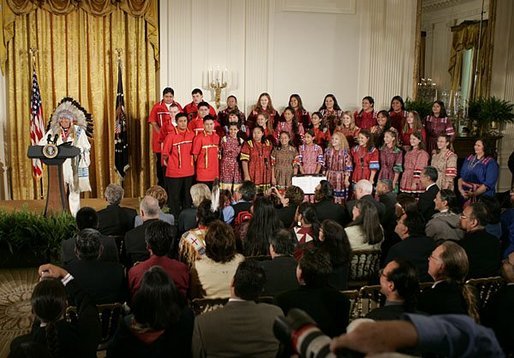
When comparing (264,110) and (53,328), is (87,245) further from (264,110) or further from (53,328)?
(264,110)

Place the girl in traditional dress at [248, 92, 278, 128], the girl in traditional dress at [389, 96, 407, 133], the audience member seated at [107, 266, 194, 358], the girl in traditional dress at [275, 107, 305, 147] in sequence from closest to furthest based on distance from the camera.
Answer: the audience member seated at [107, 266, 194, 358] → the girl in traditional dress at [275, 107, 305, 147] → the girl in traditional dress at [248, 92, 278, 128] → the girl in traditional dress at [389, 96, 407, 133]

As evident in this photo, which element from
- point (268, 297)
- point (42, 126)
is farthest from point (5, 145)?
point (268, 297)

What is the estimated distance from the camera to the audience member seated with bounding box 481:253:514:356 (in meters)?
3.05

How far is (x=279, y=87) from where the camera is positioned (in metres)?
9.74

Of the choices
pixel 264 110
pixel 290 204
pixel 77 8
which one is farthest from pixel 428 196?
pixel 77 8

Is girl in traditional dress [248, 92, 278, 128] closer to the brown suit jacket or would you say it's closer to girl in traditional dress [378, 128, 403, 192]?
girl in traditional dress [378, 128, 403, 192]

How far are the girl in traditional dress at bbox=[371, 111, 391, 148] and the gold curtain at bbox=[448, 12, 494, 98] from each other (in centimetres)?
319

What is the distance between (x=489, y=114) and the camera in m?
9.67

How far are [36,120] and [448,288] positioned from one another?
677 centimetres

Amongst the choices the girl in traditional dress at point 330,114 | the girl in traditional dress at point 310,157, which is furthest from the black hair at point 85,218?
the girl in traditional dress at point 330,114

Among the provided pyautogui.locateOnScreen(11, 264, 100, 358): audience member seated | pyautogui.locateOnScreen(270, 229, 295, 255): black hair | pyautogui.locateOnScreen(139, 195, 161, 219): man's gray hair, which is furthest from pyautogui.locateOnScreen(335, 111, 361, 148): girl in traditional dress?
pyautogui.locateOnScreen(11, 264, 100, 358): audience member seated

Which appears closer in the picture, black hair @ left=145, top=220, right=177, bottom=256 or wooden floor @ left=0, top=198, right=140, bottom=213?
black hair @ left=145, top=220, right=177, bottom=256

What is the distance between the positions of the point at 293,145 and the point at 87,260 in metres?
5.16

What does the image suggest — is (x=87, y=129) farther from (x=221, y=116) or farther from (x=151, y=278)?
(x=151, y=278)
